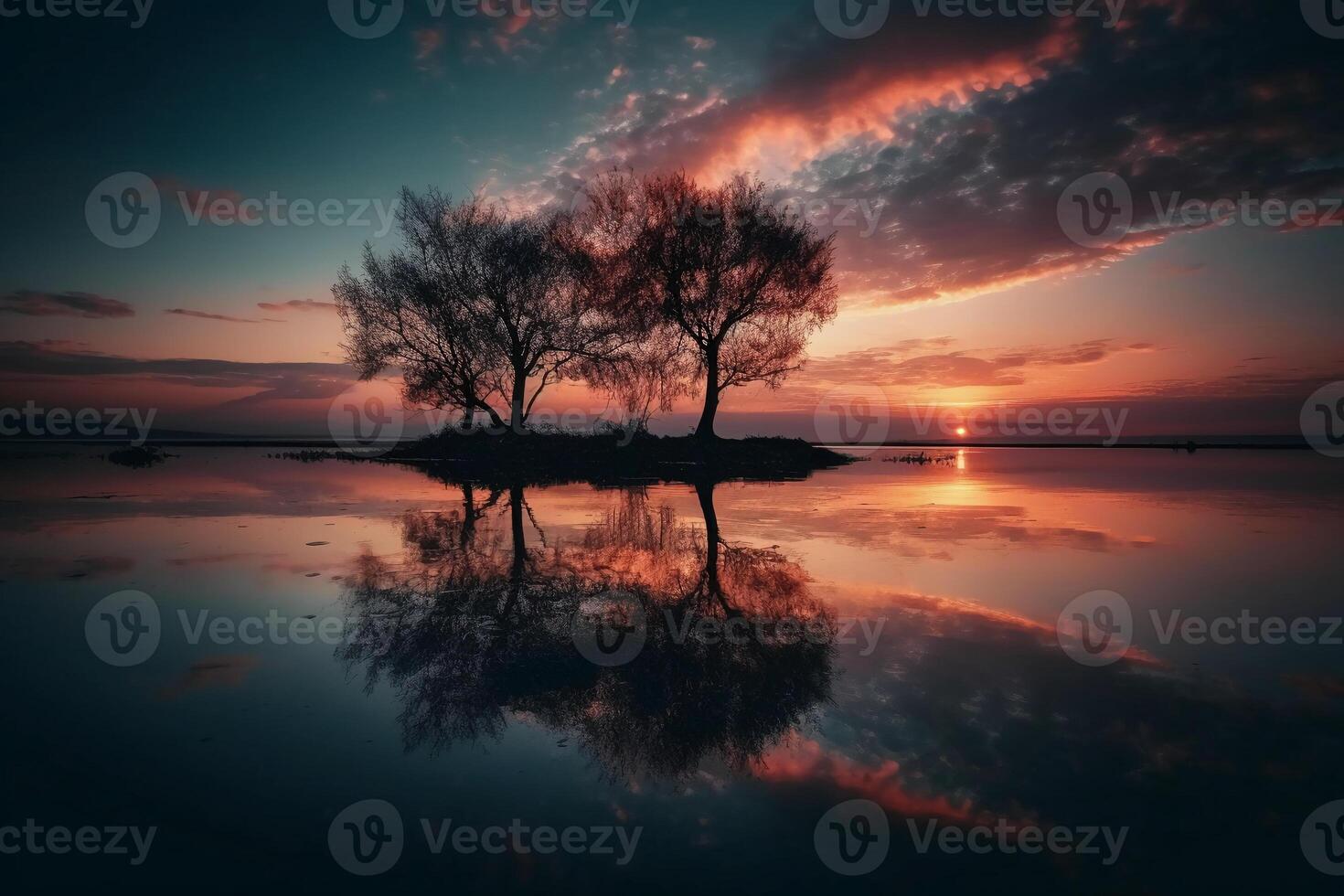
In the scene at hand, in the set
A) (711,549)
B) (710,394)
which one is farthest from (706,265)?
(711,549)

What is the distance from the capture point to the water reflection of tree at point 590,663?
4.27 metres

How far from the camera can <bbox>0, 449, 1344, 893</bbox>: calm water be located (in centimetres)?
301

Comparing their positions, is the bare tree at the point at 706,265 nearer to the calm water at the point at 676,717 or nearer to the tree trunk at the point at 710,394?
the tree trunk at the point at 710,394

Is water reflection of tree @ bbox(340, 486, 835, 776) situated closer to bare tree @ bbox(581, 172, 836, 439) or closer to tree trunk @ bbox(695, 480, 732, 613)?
tree trunk @ bbox(695, 480, 732, 613)

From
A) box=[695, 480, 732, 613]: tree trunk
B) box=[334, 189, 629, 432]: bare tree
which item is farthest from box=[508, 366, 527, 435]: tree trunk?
box=[695, 480, 732, 613]: tree trunk

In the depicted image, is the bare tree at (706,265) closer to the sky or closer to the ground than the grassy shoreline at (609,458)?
closer to the sky

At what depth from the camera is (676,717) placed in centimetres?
443

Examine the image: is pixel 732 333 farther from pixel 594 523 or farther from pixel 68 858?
pixel 68 858

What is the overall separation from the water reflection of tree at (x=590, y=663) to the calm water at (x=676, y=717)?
4cm

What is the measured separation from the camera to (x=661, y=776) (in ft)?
12.2

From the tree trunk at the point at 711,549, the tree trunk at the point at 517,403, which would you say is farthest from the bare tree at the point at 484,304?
the tree trunk at the point at 711,549

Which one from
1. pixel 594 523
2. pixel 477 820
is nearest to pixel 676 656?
pixel 477 820

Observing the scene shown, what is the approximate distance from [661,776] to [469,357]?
1195 inches

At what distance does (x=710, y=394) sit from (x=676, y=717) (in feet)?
89.4
